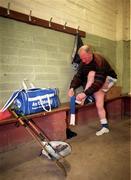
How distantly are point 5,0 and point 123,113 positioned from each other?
3359 millimetres

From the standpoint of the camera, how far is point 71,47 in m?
3.68

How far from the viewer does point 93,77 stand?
3.39 m

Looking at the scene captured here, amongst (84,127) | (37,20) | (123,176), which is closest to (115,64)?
(84,127)

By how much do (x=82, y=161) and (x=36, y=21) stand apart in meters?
2.08

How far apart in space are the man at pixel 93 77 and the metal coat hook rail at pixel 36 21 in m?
0.50

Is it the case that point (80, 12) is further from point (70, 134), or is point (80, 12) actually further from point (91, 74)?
point (70, 134)

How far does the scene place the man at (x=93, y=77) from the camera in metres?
3.27

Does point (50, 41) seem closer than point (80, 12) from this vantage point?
Yes

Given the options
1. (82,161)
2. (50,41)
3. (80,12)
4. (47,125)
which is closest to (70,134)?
(47,125)

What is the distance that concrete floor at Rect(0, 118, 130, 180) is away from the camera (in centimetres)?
206

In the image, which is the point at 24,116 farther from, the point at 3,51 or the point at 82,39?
the point at 82,39

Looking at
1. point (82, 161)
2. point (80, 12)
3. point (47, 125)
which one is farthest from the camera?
point (80, 12)

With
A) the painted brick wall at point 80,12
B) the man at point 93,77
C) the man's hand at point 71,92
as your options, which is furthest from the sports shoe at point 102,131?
the painted brick wall at point 80,12

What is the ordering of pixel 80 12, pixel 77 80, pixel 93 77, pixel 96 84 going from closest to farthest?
1. pixel 96 84
2. pixel 93 77
3. pixel 77 80
4. pixel 80 12
